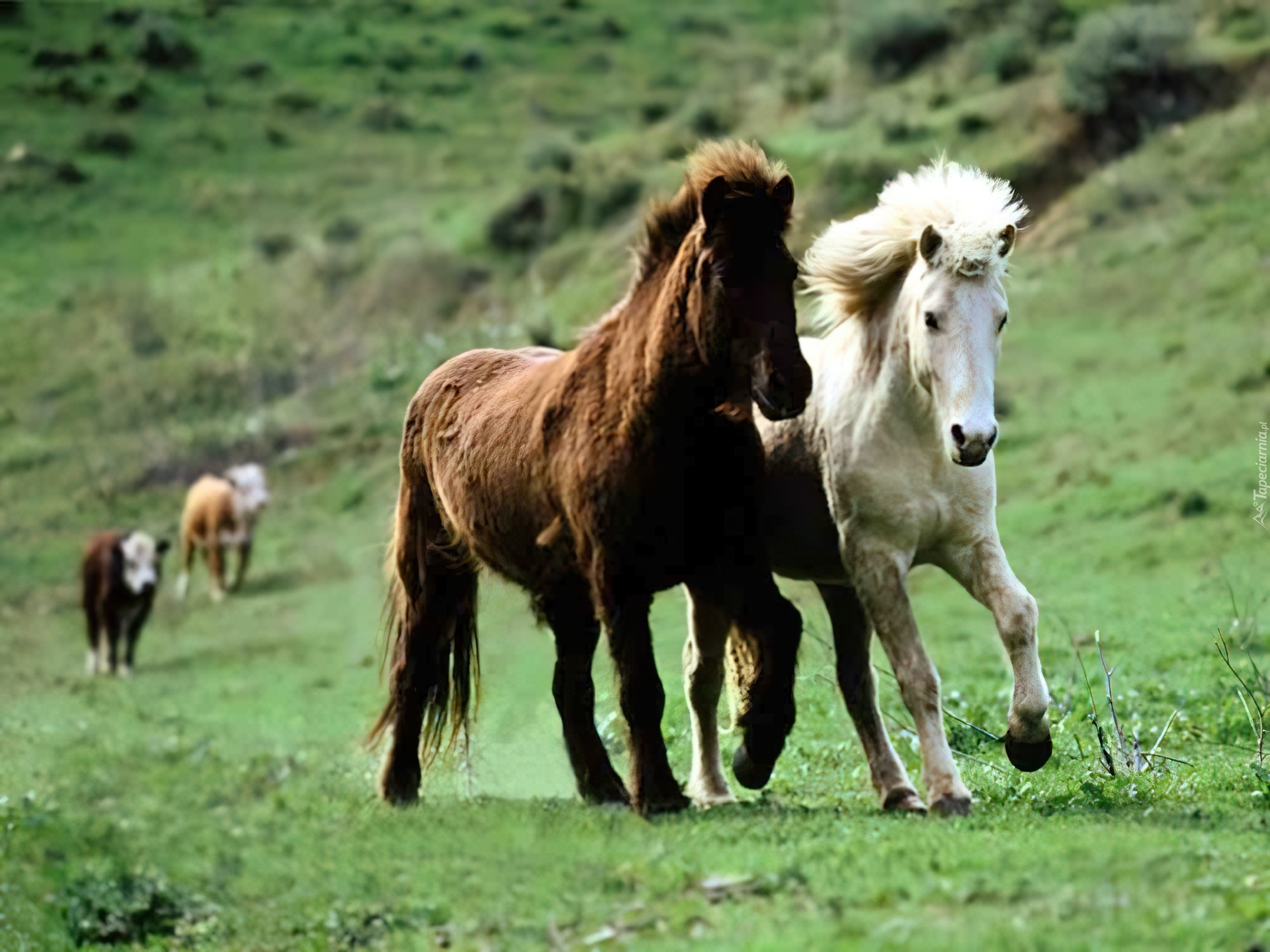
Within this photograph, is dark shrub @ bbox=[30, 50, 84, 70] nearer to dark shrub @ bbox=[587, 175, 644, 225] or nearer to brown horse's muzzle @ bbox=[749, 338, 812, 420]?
dark shrub @ bbox=[587, 175, 644, 225]

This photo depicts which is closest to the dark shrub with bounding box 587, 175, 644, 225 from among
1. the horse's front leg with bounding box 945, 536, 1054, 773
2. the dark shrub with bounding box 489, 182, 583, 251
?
the dark shrub with bounding box 489, 182, 583, 251

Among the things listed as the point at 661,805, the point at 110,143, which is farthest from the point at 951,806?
the point at 110,143

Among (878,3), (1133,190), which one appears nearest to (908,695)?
(1133,190)

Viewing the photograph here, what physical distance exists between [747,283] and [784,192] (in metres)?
0.46

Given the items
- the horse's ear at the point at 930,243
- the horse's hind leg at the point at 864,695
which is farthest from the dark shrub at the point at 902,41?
the horse's ear at the point at 930,243

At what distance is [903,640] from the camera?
6656mm

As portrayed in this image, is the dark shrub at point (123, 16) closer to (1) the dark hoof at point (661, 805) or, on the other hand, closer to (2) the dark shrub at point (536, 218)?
(2) the dark shrub at point (536, 218)

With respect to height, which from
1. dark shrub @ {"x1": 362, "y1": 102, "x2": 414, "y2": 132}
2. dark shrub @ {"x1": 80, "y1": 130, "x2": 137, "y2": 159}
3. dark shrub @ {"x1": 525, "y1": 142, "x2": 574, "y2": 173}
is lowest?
dark shrub @ {"x1": 525, "y1": 142, "x2": 574, "y2": 173}

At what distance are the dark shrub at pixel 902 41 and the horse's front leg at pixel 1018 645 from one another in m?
32.0

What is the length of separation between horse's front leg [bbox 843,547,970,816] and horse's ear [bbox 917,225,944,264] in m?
1.35

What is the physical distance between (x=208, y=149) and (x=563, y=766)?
118 feet

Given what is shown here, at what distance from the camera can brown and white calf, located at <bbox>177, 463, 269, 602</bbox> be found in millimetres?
22547

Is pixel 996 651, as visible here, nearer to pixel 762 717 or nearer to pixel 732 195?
pixel 762 717

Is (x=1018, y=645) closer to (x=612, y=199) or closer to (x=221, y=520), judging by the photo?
(x=221, y=520)
